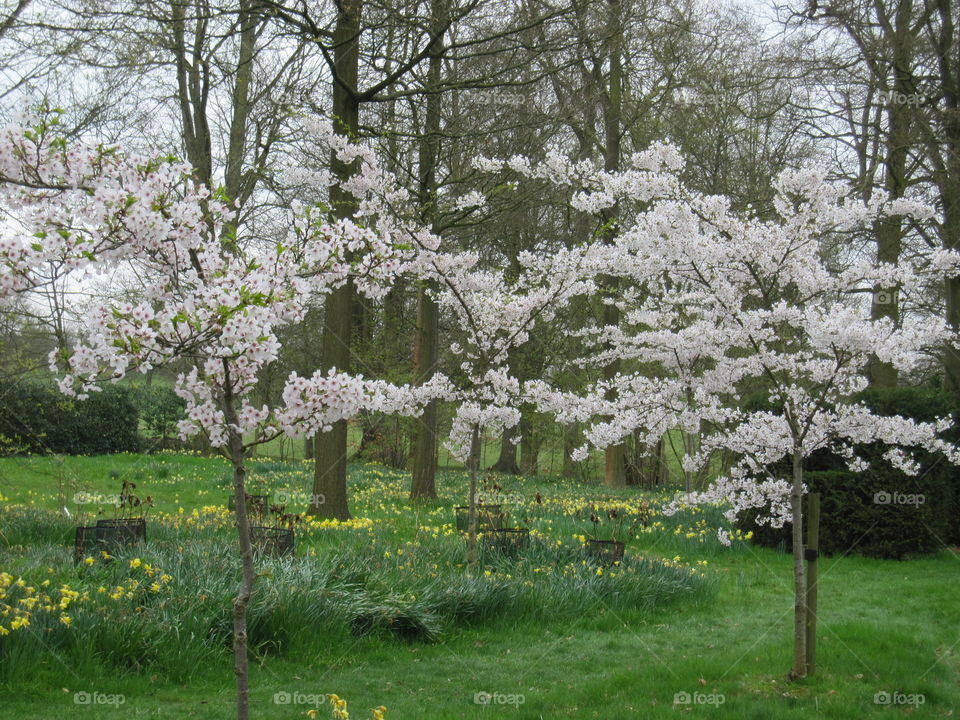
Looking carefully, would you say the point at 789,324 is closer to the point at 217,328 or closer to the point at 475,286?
the point at 475,286

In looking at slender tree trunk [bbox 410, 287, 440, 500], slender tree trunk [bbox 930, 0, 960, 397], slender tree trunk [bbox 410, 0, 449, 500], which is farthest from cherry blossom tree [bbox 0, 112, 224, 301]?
slender tree trunk [bbox 930, 0, 960, 397]

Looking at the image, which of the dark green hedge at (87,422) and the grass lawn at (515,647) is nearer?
the grass lawn at (515,647)

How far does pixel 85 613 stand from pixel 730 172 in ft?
45.7

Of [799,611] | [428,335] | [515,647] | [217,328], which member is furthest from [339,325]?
[217,328]

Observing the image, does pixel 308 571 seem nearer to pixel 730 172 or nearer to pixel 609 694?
pixel 609 694

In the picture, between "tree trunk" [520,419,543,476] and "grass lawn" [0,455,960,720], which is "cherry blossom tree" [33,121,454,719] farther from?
"tree trunk" [520,419,543,476]

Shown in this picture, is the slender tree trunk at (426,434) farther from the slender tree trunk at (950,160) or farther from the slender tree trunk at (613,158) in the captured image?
the slender tree trunk at (950,160)

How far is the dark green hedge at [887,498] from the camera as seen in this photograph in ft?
30.5

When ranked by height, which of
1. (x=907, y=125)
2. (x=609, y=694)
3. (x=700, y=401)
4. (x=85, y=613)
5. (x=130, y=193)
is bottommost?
(x=609, y=694)

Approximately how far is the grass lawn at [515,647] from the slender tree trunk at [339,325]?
71 centimetres

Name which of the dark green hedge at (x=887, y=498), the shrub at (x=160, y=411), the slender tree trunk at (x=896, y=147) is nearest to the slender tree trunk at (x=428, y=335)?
the dark green hedge at (x=887, y=498)

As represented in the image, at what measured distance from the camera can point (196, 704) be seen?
449 centimetres

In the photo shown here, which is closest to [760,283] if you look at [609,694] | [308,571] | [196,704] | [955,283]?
[609,694]

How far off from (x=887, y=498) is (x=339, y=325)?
21.6 feet
